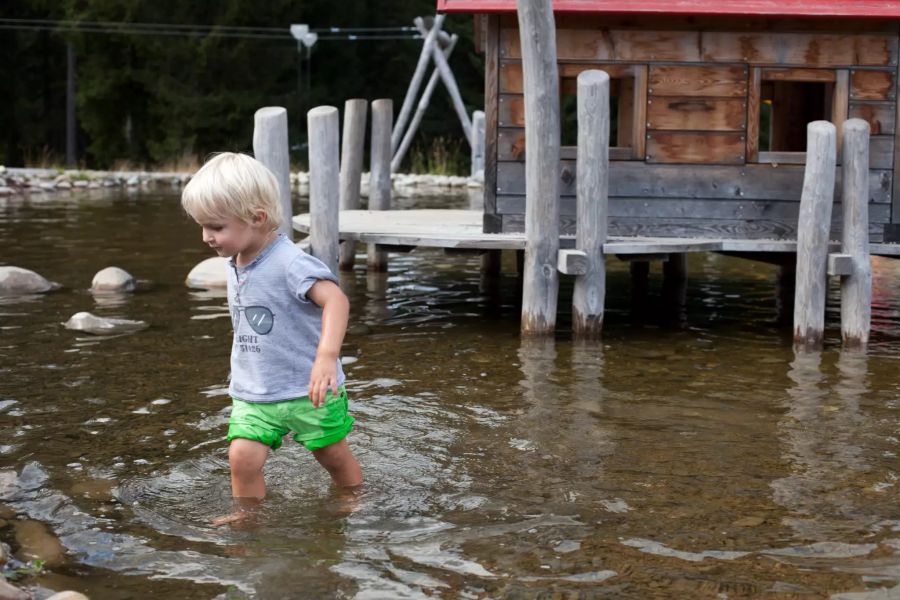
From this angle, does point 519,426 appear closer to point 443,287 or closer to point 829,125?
point 829,125

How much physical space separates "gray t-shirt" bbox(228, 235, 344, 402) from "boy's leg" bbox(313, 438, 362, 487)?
0.34 m

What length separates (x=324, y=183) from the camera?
10.0 meters

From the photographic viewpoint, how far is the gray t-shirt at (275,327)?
5246 millimetres

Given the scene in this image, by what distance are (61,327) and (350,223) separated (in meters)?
2.86

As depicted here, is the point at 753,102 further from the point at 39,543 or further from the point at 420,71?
the point at 420,71

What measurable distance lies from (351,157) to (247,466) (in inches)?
355

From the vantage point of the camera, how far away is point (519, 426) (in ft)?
23.9

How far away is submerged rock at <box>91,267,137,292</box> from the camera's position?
12.6 meters

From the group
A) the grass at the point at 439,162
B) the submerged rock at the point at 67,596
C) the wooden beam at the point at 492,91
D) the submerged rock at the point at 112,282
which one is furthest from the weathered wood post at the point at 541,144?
the grass at the point at 439,162

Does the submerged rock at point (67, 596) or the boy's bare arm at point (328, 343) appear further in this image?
the boy's bare arm at point (328, 343)

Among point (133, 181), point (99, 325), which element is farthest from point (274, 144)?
point (133, 181)

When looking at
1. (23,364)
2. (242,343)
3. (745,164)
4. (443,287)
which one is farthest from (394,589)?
(443,287)

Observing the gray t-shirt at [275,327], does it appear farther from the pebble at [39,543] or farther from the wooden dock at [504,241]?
the wooden dock at [504,241]

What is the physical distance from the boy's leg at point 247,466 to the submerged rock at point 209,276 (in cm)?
773
